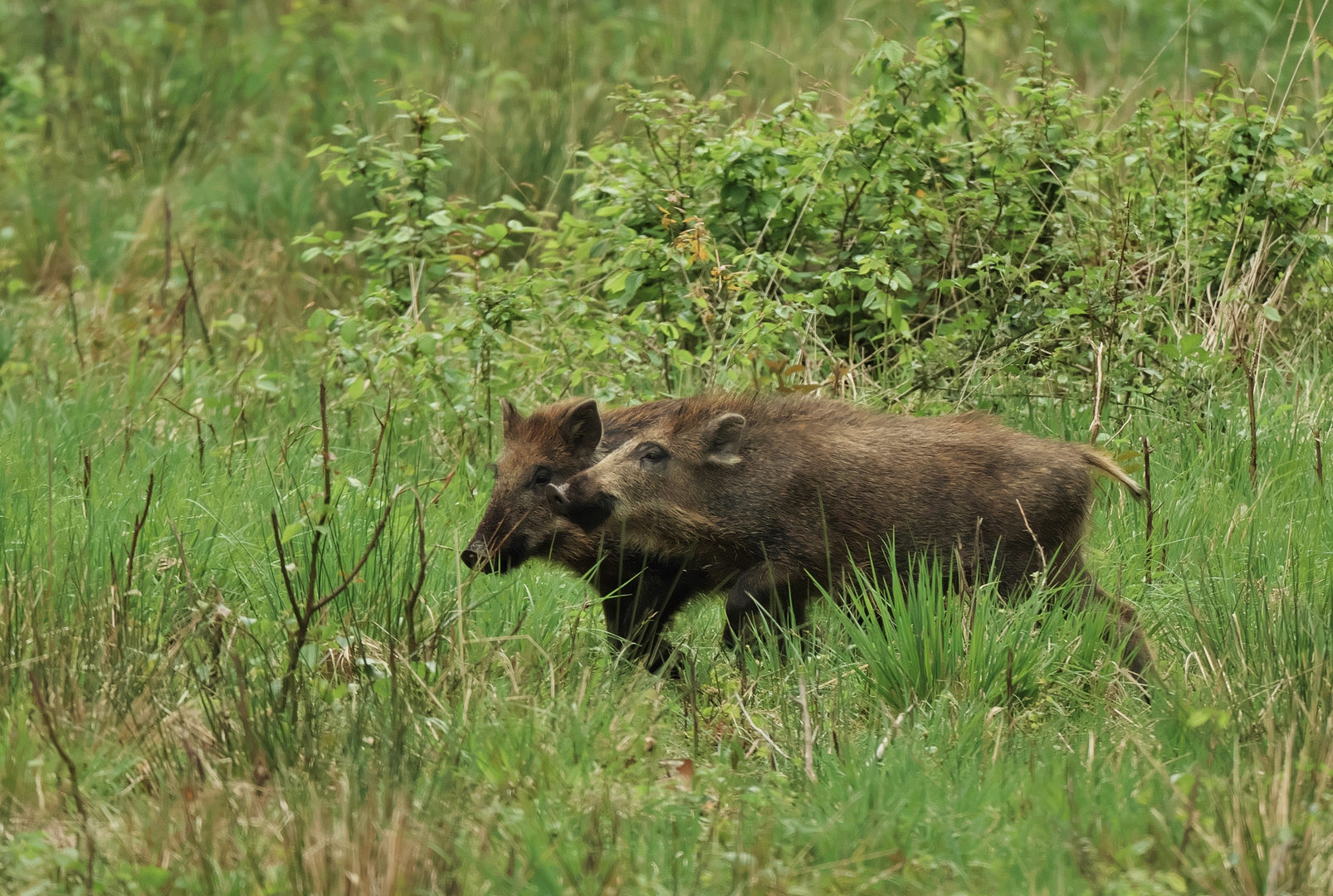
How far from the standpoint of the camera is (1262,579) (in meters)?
4.54

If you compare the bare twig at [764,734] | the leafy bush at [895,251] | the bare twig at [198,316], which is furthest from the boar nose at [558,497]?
the bare twig at [198,316]

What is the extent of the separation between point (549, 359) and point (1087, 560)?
2.65 m

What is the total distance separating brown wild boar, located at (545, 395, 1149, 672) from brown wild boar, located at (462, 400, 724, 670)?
0.07 metres

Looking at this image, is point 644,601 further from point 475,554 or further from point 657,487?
point 475,554

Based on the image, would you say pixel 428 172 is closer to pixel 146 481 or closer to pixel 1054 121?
pixel 146 481

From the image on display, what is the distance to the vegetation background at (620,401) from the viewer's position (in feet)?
11.4

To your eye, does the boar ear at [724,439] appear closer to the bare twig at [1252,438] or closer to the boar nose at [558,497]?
the boar nose at [558,497]

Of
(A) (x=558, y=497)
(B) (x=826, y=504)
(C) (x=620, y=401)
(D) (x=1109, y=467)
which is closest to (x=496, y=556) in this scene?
(A) (x=558, y=497)

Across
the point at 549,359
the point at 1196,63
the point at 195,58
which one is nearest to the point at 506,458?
the point at 549,359

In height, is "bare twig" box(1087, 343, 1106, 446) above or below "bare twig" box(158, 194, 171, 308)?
above

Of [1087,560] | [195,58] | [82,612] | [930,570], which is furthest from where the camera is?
[195,58]

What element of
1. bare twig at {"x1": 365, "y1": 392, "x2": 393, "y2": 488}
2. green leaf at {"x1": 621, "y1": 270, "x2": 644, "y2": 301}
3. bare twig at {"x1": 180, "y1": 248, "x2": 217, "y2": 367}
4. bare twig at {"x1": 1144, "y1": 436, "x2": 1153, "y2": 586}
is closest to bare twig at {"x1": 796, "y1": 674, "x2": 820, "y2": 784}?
bare twig at {"x1": 365, "y1": 392, "x2": 393, "y2": 488}

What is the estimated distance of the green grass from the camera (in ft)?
10.8

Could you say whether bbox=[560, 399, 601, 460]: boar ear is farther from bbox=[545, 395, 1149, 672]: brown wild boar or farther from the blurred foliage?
the blurred foliage
